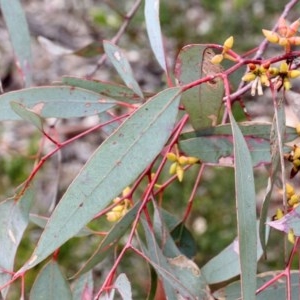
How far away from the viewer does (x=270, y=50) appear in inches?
107

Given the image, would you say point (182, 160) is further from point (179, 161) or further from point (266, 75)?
point (266, 75)

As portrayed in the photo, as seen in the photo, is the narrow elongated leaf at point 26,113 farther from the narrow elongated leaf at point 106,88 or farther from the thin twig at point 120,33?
the thin twig at point 120,33

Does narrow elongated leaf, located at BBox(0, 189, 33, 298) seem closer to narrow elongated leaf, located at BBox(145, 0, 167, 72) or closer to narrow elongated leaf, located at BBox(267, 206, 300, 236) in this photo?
narrow elongated leaf, located at BBox(145, 0, 167, 72)

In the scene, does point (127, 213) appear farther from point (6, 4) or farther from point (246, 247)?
point (6, 4)

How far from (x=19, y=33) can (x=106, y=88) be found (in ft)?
0.99

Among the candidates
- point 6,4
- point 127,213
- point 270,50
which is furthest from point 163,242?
point 270,50

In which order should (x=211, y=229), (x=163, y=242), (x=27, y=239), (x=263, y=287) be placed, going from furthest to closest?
(x=211, y=229) → (x=27, y=239) → (x=163, y=242) → (x=263, y=287)

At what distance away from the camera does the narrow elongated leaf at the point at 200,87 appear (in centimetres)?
100

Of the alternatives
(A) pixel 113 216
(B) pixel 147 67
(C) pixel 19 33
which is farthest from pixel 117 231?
(B) pixel 147 67

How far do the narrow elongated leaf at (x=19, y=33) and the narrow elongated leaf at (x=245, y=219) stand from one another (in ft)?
1.86

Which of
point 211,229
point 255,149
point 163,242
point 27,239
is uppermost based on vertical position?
point 255,149

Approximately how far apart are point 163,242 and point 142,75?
173 centimetres

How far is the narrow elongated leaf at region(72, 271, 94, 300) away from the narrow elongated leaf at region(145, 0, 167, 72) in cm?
33

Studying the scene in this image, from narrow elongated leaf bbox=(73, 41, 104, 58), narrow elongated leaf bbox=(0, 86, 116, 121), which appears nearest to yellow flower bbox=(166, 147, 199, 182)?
narrow elongated leaf bbox=(0, 86, 116, 121)
